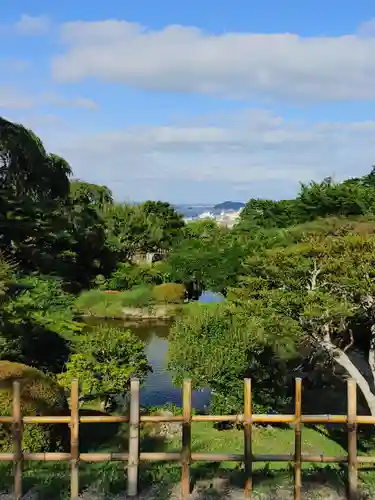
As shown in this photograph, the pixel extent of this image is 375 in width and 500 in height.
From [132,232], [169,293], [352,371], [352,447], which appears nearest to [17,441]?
[352,447]

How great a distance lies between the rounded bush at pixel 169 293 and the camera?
3000cm

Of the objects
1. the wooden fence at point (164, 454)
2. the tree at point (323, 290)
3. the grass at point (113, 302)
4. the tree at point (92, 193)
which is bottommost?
the grass at point (113, 302)

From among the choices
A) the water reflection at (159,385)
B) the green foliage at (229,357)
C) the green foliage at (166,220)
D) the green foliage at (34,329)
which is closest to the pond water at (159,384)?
the water reflection at (159,385)

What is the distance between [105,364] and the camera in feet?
40.3

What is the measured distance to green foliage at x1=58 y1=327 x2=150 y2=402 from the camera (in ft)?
39.7

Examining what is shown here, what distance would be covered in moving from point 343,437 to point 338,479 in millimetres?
5899

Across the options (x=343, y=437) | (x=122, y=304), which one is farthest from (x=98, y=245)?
(x=343, y=437)

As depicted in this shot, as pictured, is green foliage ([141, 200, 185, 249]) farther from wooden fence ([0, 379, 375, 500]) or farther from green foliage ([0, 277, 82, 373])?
wooden fence ([0, 379, 375, 500])

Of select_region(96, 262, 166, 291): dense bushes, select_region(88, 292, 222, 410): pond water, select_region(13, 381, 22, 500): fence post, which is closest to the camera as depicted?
select_region(13, 381, 22, 500): fence post

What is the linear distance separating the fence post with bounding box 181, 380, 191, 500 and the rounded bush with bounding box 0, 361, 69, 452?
108 inches

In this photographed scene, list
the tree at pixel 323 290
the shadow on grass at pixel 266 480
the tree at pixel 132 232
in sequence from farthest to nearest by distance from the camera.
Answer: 1. the tree at pixel 132 232
2. the tree at pixel 323 290
3. the shadow on grass at pixel 266 480

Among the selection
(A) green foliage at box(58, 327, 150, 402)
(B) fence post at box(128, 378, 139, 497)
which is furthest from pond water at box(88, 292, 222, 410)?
(B) fence post at box(128, 378, 139, 497)

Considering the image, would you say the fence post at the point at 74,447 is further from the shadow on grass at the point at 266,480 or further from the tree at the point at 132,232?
the tree at the point at 132,232

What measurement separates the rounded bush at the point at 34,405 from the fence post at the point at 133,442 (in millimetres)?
2410
